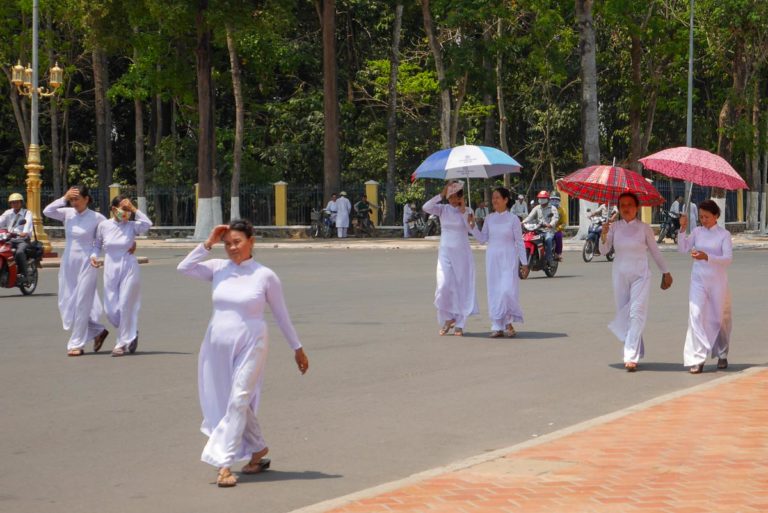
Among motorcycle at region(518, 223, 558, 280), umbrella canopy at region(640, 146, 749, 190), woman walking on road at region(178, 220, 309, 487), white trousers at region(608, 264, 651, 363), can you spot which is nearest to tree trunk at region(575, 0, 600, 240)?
motorcycle at region(518, 223, 558, 280)

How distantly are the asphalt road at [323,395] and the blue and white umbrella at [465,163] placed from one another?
186cm

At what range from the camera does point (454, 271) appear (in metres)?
15.9

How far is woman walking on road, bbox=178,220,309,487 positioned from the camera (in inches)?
296

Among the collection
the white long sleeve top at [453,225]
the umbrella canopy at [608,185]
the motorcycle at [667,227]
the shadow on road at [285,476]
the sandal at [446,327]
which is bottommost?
the shadow on road at [285,476]

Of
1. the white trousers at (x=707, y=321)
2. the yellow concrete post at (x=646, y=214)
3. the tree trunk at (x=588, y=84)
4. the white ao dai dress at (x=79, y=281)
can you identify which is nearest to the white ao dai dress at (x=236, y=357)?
the white trousers at (x=707, y=321)

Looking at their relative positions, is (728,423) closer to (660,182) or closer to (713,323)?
(713,323)

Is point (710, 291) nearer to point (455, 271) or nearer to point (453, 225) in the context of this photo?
point (455, 271)

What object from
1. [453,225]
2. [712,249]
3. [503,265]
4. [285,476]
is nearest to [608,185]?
[712,249]

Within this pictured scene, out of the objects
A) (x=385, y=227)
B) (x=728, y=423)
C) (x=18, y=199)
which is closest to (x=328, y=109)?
(x=385, y=227)

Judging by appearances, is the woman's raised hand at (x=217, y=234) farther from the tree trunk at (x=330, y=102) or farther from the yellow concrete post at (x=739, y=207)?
the yellow concrete post at (x=739, y=207)

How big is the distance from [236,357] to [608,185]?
615 centimetres

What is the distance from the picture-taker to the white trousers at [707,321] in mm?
12305

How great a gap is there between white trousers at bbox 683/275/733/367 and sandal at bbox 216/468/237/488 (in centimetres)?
594

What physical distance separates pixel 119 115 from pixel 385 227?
18715 mm
